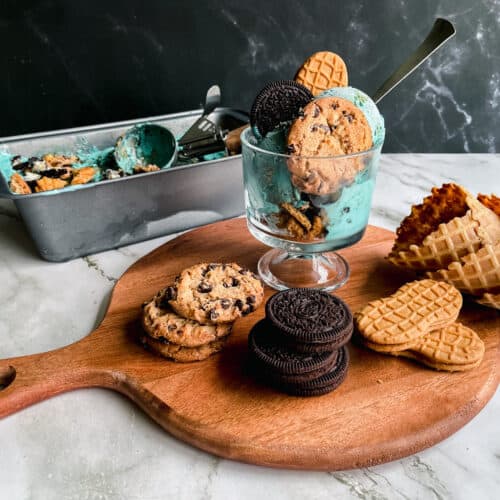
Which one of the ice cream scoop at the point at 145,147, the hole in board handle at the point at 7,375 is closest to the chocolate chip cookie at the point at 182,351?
the hole in board handle at the point at 7,375

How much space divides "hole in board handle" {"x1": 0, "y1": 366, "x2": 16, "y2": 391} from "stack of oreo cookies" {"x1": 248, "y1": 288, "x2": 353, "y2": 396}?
0.39 meters

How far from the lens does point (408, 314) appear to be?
0.95 metres

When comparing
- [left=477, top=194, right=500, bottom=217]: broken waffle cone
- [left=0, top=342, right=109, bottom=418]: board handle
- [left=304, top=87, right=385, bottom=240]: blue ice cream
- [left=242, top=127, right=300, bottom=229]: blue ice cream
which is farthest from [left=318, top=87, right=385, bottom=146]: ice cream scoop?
[left=0, top=342, right=109, bottom=418]: board handle

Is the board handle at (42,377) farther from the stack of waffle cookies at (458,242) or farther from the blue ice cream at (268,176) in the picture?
the stack of waffle cookies at (458,242)

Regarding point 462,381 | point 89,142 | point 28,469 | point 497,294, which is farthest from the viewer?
point 89,142

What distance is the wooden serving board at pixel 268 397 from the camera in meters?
0.78

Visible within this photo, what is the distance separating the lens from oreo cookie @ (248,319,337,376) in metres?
0.82

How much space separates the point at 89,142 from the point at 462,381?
3.76 ft

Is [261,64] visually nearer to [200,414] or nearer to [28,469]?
[200,414]

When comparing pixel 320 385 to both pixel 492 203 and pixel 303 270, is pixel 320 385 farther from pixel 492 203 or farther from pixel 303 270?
pixel 492 203

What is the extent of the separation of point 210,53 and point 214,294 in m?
1.00

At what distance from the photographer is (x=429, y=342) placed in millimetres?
917

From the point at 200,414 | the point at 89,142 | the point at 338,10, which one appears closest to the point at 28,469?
the point at 200,414

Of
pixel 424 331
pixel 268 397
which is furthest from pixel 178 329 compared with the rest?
pixel 424 331
